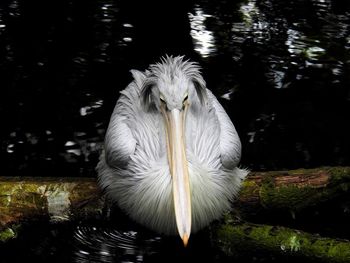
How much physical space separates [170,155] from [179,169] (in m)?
0.20

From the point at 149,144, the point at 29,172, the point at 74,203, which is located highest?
the point at 149,144

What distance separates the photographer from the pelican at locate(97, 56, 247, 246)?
4.32 meters

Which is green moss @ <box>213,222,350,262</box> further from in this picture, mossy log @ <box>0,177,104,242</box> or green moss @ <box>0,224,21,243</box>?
green moss @ <box>0,224,21,243</box>

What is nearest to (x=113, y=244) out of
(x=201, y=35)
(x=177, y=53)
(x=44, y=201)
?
(x=44, y=201)

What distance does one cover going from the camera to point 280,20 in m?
8.38

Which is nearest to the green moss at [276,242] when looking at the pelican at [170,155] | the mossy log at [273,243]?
the mossy log at [273,243]

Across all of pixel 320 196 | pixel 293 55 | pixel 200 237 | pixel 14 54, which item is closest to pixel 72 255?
pixel 200 237

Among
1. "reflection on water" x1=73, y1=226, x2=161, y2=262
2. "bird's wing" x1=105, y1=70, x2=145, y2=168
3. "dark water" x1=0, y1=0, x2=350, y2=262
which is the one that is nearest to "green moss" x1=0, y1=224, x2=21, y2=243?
"dark water" x1=0, y1=0, x2=350, y2=262

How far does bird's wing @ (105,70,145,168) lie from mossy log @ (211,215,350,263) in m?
0.81

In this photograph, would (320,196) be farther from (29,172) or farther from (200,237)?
(29,172)

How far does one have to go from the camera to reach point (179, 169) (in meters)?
4.13

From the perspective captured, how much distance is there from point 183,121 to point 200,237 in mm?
885

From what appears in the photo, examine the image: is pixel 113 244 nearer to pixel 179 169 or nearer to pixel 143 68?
pixel 179 169

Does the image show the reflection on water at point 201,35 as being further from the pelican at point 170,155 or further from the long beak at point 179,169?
the long beak at point 179,169
